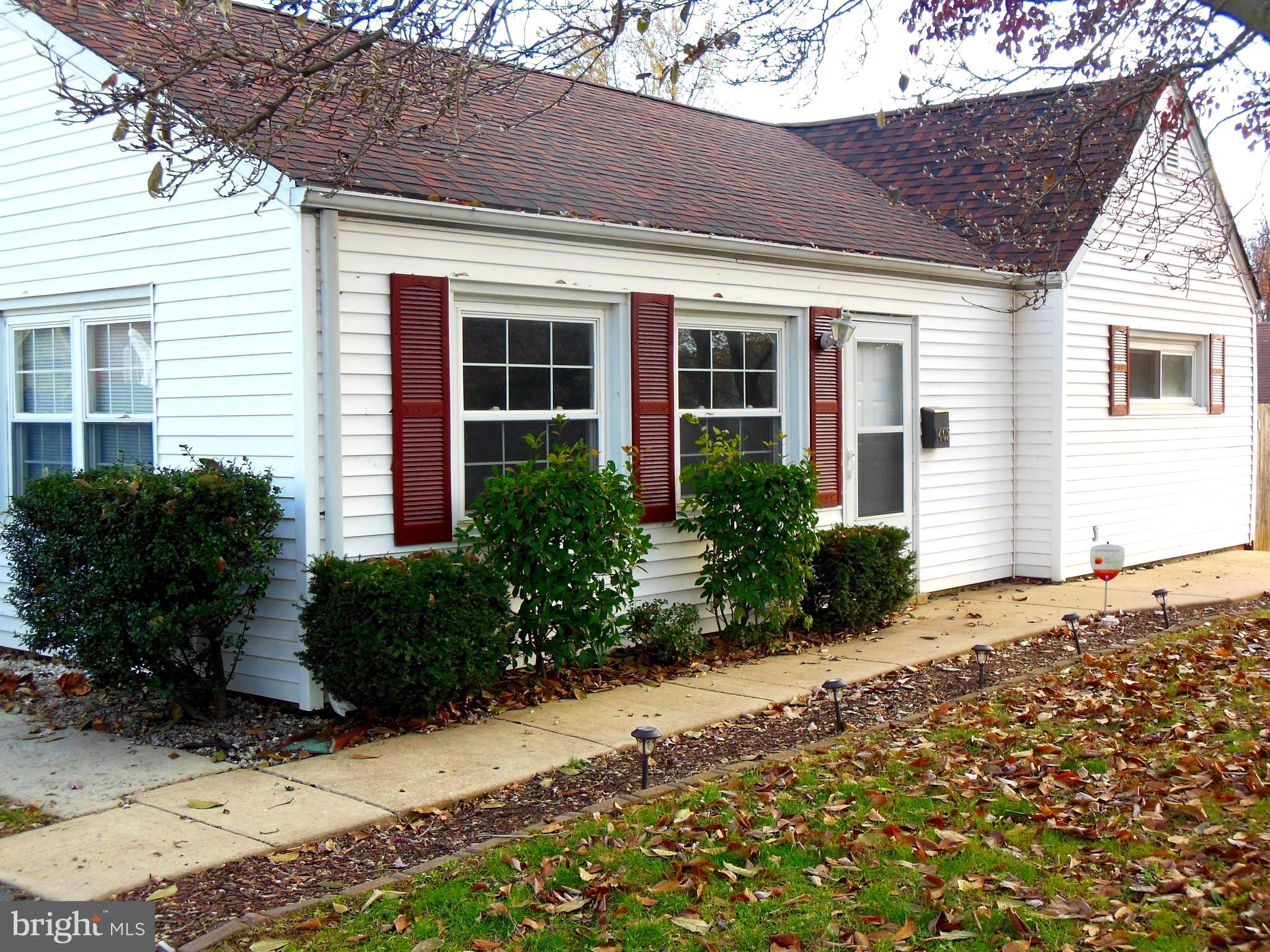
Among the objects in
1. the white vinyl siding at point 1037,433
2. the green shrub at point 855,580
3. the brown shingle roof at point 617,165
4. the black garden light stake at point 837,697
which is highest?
the brown shingle roof at point 617,165

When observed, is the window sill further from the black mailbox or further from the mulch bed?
the mulch bed

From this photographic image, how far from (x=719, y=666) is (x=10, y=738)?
450 cm

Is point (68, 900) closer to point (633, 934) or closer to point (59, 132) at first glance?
point (633, 934)

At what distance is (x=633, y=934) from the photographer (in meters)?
4.22

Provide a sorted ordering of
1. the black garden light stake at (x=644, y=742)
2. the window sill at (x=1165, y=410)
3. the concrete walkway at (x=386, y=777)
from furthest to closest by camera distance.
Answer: the window sill at (x=1165, y=410), the black garden light stake at (x=644, y=742), the concrete walkway at (x=386, y=777)

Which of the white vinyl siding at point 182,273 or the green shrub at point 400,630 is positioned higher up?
the white vinyl siding at point 182,273

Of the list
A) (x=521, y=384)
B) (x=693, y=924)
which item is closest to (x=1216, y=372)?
(x=521, y=384)

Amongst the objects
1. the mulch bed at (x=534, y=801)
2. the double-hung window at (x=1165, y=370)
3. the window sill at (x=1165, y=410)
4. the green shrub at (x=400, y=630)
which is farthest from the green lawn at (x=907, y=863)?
the double-hung window at (x=1165, y=370)

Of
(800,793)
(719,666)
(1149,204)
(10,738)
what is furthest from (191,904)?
(1149,204)

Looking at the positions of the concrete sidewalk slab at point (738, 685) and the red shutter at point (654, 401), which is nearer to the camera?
the concrete sidewalk slab at point (738, 685)

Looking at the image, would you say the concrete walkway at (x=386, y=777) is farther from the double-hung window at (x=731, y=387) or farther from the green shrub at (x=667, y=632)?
the double-hung window at (x=731, y=387)

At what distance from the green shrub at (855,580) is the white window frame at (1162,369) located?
4.98 m

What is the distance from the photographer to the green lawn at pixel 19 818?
5.47 metres

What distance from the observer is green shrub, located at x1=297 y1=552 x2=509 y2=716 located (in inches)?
263
